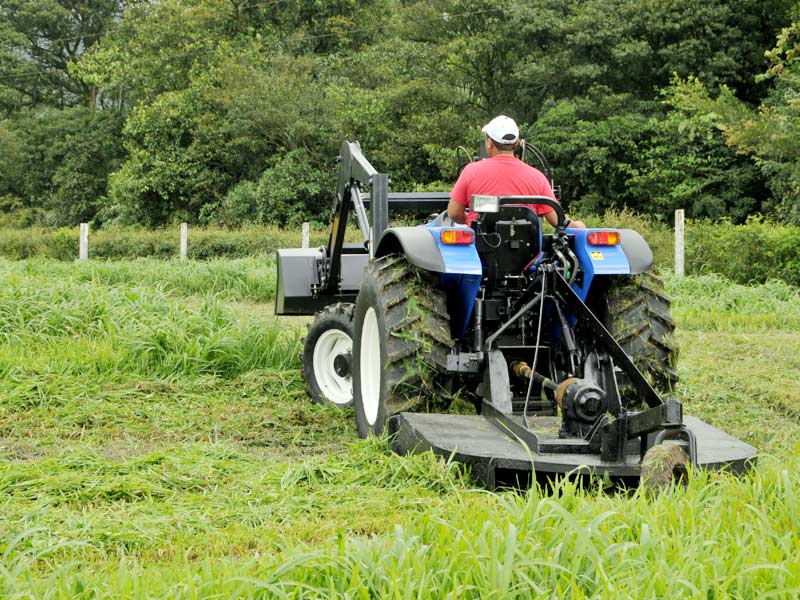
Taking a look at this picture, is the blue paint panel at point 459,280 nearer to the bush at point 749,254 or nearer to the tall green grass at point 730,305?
the tall green grass at point 730,305

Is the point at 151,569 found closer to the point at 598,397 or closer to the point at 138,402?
the point at 598,397

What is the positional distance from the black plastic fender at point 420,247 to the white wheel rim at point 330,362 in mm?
1610

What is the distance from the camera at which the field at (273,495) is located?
3.04 m

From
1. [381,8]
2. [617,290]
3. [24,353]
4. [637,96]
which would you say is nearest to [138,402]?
[24,353]

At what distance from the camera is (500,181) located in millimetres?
5547

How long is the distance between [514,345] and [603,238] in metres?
0.72

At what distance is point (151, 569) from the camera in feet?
10.8

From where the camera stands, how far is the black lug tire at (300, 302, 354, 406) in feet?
22.4

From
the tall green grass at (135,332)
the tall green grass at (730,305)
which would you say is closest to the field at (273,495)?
the tall green grass at (135,332)

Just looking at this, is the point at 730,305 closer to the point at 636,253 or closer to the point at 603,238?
the point at 636,253

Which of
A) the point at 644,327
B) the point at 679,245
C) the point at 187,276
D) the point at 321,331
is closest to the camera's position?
the point at 644,327

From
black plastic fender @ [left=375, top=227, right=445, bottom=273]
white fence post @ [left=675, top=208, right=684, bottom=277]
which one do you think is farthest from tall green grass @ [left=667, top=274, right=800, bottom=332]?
black plastic fender @ [left=375, top=227, right=445, bottom=273]

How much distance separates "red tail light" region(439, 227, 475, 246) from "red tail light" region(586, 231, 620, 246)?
65 centimetres

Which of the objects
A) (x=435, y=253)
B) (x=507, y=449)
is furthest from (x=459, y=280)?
(x=507, y=449)
